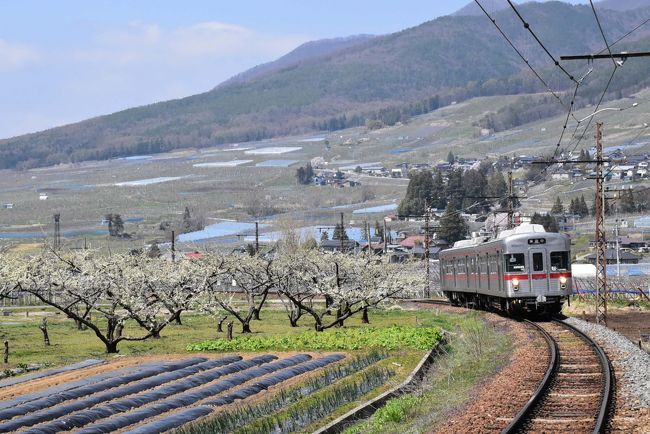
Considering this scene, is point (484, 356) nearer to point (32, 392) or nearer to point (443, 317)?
point (32, 392)

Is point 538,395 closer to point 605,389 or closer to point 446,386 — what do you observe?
point 605,389

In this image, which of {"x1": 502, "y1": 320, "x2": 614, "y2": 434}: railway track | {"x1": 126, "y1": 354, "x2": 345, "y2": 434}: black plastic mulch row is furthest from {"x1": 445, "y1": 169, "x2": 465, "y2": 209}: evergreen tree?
{"x1": 502, "y1": 320, "x2": 614, "y2": 434}: railway track

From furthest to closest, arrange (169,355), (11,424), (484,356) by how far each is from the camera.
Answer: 1. (169,355)
2. (484,356)
3. (11,424)

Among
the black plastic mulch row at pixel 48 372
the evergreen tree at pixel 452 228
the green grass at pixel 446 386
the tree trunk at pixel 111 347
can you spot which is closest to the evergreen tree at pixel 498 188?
the evergreen tree at pixel 452 228

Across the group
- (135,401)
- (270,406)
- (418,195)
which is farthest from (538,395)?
(418,195)

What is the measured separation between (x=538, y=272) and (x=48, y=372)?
15.9m

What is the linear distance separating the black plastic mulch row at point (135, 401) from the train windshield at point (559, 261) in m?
11.2

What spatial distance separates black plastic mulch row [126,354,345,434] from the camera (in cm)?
1905

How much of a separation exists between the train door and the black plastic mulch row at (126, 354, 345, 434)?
7.62 m

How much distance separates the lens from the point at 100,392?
24156 mm

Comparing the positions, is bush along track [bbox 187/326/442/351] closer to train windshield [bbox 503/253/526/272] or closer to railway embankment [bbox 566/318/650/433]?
train windshield [bbox 503/253/526/272]

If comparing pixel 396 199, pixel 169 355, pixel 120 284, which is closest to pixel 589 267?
pixel 120 284

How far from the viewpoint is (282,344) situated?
34.5 m

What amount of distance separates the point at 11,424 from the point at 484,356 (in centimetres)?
1167
